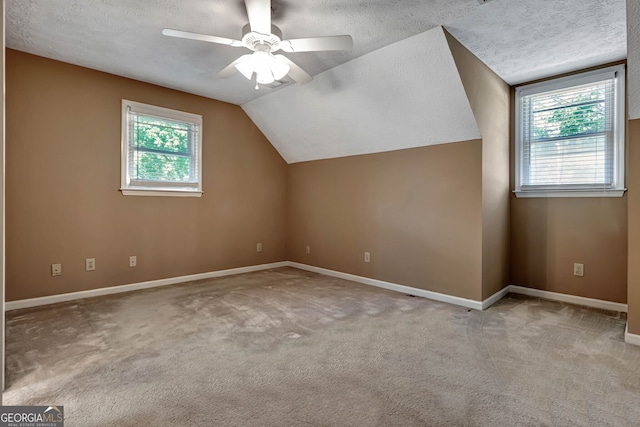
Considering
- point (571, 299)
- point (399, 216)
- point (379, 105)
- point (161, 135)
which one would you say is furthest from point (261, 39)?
point (571, 299)

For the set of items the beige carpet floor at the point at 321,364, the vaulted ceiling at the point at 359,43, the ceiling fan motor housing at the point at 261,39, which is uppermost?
the vaulted ceiling at the point at 359,43

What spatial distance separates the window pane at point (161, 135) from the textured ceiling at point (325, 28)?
2.32 ft

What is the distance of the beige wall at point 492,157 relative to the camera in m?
3.05

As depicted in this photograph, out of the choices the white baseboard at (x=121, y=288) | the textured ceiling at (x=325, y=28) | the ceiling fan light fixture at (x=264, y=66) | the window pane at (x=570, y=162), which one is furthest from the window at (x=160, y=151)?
the window pane at (x=570, y=162)

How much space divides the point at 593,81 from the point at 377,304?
3113mm

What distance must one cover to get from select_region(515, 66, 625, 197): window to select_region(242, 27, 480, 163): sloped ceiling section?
958 mm

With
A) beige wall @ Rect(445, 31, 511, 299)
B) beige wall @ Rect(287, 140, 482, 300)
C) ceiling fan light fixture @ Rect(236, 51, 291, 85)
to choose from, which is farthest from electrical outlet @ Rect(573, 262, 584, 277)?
ceiling fan light fixture @ Rect(236, 51, 291, 85)

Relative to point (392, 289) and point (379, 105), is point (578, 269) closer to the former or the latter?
point (392, 289)

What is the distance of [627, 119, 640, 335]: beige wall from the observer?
7.88ft

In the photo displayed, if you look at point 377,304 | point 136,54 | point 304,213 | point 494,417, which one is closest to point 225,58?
point 136,54

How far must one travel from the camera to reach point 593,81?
323 centimetres

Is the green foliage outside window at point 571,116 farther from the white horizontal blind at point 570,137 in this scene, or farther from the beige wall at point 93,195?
the beige wall at point 93,195

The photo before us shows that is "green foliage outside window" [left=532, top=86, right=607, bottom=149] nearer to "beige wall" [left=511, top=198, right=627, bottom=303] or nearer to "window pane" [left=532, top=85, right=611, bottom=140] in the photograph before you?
"window pane" [left=532, top=85, right=611, bottom=140]

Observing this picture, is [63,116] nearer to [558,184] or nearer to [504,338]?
[504,338]
